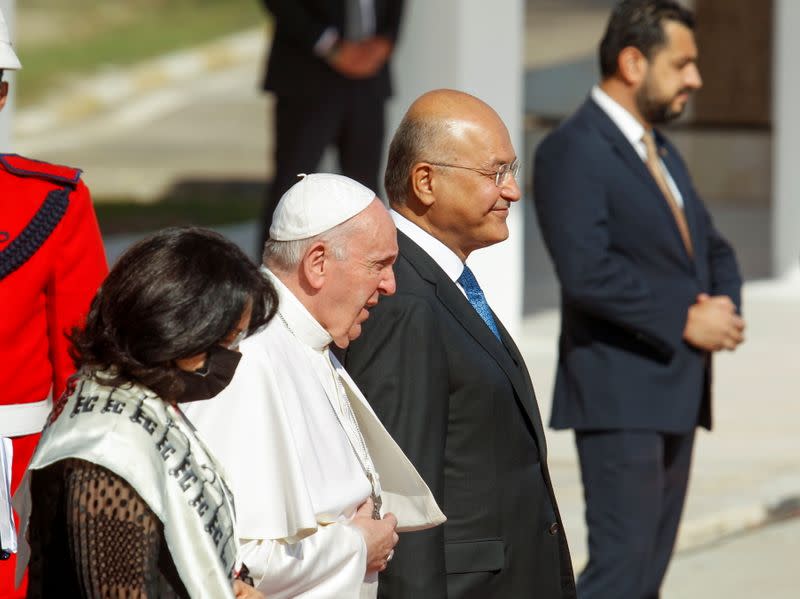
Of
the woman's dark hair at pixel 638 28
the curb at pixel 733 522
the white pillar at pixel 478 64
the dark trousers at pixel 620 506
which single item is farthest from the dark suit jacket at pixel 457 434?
the white pillar at pixel 478 64

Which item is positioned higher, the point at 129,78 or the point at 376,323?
the point at 376,323

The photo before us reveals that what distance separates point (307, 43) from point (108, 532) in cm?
A: 732

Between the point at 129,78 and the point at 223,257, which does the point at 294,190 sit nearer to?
the point at 223,257

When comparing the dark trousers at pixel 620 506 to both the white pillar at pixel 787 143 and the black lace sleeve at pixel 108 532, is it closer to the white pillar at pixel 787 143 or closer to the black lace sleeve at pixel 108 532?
the black lace sleeve at pixel 108 532

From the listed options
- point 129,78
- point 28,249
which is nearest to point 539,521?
point 28,249

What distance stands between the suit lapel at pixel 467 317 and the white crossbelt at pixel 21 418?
761 millimetres

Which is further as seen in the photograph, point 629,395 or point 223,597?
point 629,395

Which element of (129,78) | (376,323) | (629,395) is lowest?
(129,78)

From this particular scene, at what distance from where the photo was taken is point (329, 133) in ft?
31.8

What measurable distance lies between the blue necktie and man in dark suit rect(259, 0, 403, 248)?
5.92 m

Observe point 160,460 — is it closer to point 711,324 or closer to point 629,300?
point 629,300

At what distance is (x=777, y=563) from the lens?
21.9ft

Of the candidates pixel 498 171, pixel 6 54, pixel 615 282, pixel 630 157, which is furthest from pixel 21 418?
pixel 630 157

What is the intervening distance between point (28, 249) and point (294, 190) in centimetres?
54
